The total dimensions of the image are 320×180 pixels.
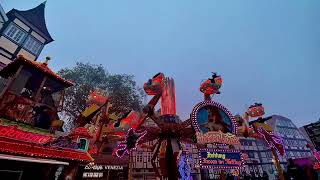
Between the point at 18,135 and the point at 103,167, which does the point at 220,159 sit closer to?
the point at 18,135

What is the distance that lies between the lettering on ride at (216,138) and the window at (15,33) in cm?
2380

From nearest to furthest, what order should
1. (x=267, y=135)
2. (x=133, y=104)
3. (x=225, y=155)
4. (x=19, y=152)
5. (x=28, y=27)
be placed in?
1. (x=19, y=152)
2. (x=225, y=155)
3. (x=267, y=135)
4. (x=28, y=27)
5. (x=133, y=104)

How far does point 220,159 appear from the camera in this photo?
11805 millimetres

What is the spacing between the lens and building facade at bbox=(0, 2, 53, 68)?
73.6 ft

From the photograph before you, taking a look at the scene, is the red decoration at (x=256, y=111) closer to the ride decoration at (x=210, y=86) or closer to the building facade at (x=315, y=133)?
the ride decoration at (x=210, y=86)

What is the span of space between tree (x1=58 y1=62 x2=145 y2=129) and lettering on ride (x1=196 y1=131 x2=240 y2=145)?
642 inches

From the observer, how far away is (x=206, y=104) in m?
13.1

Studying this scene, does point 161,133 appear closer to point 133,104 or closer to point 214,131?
point 214,131

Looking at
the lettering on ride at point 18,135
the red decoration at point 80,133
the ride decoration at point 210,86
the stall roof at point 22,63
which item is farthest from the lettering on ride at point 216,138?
the stall roof at point 22,63

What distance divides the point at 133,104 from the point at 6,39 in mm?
16663

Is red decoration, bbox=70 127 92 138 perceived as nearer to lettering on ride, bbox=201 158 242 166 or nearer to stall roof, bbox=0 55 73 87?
stall roof, bbox=0 55 73 87

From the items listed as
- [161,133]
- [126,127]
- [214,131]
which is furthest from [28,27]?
[214,131]

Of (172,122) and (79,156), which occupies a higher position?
(172,122)

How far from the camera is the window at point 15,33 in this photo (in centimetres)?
2325
